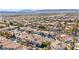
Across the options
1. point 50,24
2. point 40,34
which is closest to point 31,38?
point 40,34

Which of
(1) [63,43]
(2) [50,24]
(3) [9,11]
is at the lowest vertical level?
(1) [63,43]

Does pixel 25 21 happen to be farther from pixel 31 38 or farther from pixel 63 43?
pixel 63 43
